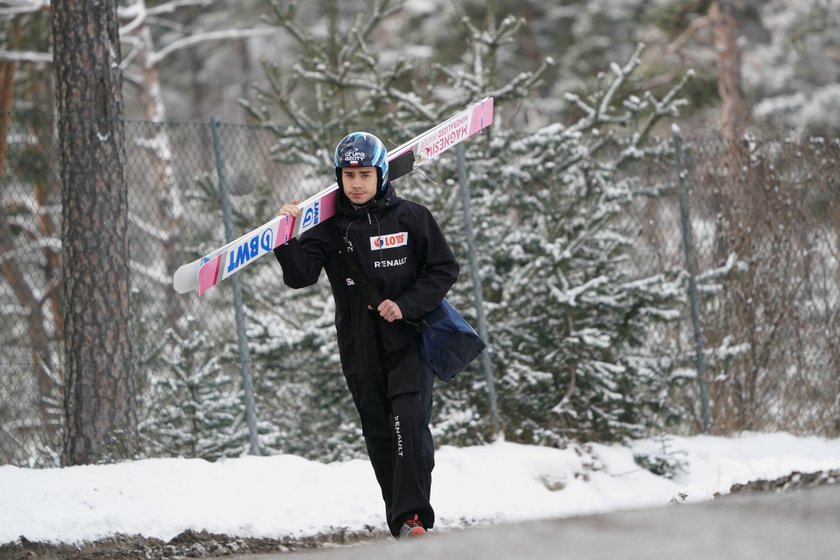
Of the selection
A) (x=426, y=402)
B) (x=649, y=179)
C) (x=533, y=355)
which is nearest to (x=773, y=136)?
(x=649, y=179)

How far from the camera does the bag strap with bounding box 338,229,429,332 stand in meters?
5.00

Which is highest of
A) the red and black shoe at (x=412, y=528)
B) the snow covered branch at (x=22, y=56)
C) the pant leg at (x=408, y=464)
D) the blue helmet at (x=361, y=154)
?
the snow covered branch at (x=22, y=56)

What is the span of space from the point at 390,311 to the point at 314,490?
201cm

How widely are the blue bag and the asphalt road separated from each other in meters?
1.76

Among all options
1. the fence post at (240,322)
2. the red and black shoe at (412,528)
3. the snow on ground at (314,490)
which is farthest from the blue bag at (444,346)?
the fence post at (240,322)

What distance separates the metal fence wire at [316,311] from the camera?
7.77 metres

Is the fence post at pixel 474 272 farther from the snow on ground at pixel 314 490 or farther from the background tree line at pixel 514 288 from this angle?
the snow on ground at pixel 314 490

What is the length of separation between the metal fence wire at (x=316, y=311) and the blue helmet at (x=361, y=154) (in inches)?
93.1

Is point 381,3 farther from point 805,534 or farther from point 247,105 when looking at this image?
point 805,534

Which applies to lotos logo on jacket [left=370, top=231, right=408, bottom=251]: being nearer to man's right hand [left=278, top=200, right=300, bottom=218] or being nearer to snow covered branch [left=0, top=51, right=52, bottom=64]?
→ man's right hand [left=278, top=200, right=300, bottom=218]

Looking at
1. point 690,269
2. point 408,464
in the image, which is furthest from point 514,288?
point 408,464

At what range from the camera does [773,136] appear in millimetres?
9594

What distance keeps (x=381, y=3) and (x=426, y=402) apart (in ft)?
18.8

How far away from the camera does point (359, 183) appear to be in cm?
505
